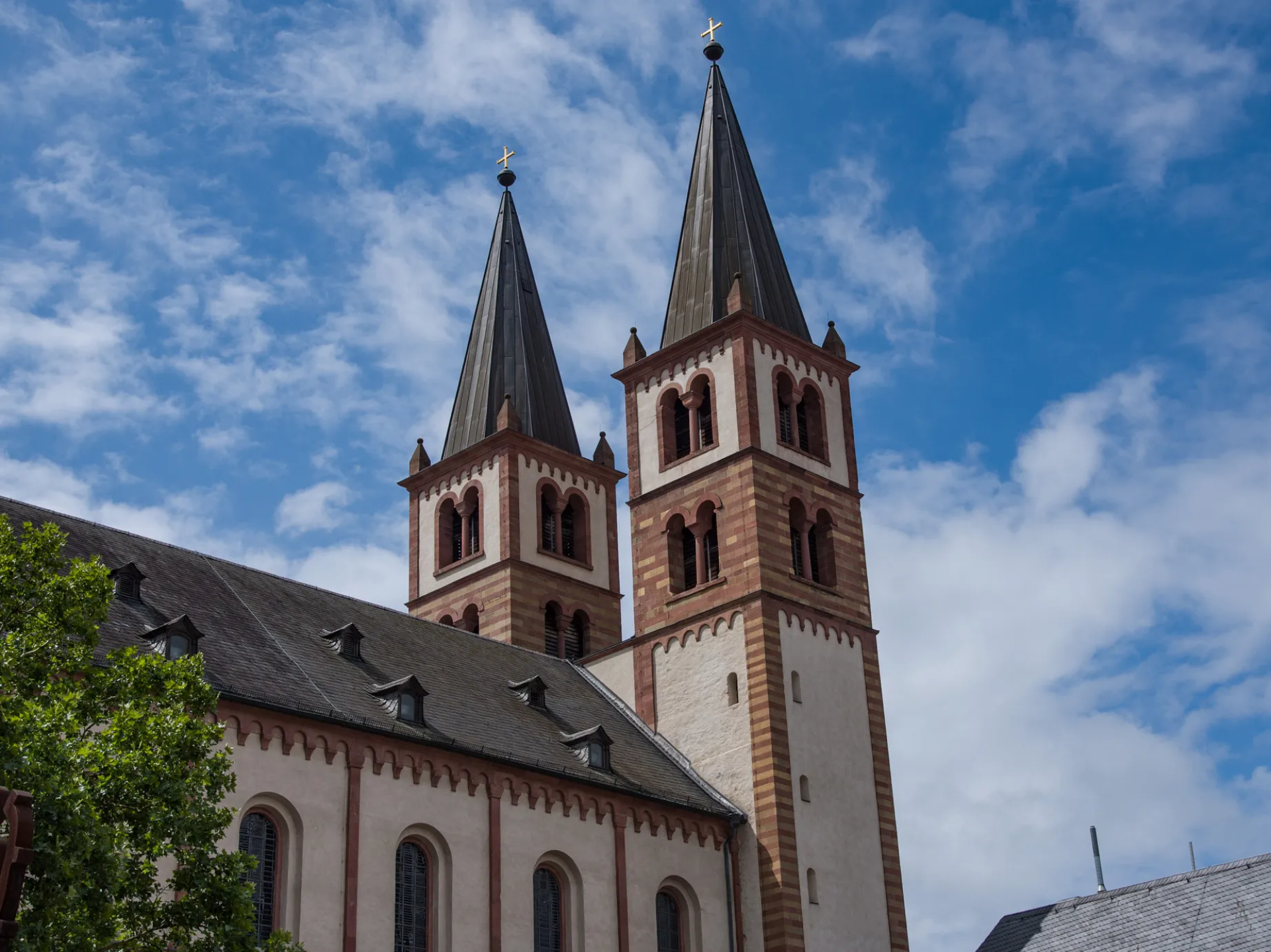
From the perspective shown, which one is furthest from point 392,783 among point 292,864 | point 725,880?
point 725,880

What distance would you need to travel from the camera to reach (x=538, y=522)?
183ft

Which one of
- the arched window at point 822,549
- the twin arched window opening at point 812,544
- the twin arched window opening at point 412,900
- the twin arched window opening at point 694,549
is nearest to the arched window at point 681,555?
the twin arched window opening at point 694,549

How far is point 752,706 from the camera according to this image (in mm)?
43719

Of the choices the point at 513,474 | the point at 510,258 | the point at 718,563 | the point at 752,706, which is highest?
the point at 510,258

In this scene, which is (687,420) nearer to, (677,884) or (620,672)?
(620,672)

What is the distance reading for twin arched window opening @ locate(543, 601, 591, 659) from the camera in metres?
54.2

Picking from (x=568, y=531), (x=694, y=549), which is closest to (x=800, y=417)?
(x=694, y=549)

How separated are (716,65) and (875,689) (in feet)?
68.2

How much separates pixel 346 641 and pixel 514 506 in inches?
618

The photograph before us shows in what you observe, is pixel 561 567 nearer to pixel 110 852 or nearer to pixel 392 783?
pixel 392 783

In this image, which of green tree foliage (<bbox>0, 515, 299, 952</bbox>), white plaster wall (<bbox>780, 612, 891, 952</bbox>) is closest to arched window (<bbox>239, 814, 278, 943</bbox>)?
green tree foliage (<bbox>0, 515, 299, 952</bbox>)

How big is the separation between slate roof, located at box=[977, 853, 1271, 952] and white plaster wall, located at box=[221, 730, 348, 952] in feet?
48.0

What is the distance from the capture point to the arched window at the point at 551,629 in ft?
177

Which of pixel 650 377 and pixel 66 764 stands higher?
pixel 650 377
